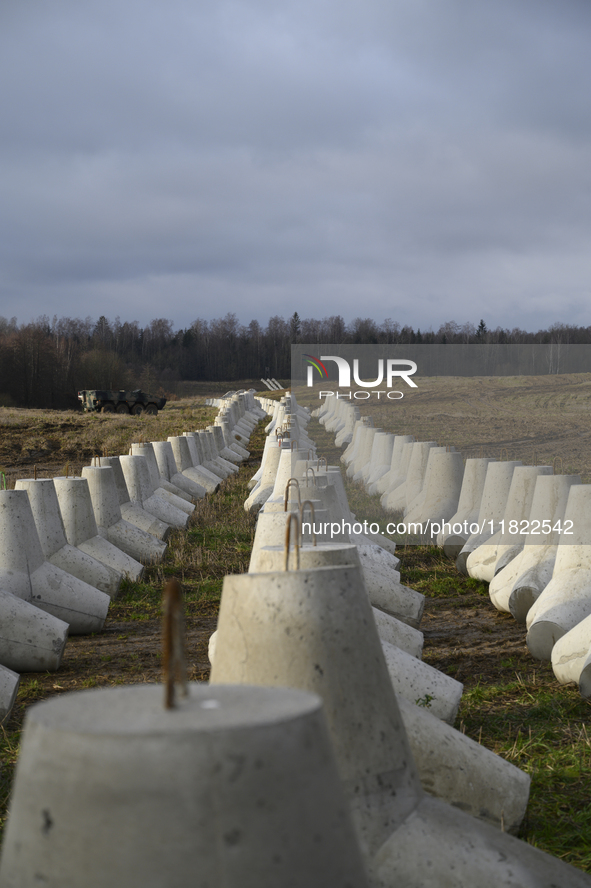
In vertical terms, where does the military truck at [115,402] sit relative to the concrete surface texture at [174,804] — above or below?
below

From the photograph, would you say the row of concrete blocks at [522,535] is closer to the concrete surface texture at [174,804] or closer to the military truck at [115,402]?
the concrete surface texture at [174,804]

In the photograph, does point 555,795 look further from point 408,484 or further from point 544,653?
point 408,484

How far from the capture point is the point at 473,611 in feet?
22.5

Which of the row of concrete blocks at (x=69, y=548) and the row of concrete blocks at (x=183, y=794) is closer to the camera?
the row of concrete blocks at (x=183, y=794)

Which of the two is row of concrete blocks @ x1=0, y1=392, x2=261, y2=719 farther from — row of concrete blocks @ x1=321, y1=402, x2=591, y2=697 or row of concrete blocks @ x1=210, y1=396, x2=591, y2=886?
row of concrete blocks @ x1=321, y1=402, x2=591, y2=697

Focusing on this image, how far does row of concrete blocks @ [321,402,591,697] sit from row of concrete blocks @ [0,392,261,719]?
9.81 ft

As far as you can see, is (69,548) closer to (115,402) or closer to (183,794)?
(183,794)

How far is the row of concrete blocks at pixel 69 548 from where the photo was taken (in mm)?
5398

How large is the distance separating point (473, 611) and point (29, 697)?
351cm

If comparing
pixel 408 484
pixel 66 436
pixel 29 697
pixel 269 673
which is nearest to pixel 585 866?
pixel 269 673

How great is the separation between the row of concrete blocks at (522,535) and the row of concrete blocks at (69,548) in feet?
9.81

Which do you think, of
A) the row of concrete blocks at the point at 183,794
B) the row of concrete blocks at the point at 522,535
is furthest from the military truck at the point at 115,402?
the row of concrete blocks at the point at 183,794

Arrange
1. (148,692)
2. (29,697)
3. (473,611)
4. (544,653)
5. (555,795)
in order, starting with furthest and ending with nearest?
(473,611), (544,653), (29,697), (555,795), (148,692)

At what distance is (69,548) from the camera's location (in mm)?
7070
